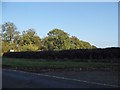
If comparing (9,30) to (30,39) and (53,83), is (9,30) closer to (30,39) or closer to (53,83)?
(30,39)

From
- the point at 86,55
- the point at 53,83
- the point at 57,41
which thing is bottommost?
the point at 53,83

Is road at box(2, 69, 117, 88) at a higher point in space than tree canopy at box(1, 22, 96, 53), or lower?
lower

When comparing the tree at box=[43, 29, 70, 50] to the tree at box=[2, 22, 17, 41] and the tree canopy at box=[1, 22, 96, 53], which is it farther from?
the tree at box=[2, 22, 17, 41]

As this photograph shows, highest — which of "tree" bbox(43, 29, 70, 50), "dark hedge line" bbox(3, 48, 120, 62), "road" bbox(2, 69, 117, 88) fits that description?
"tree" bbox(43, 29, 70, 50)

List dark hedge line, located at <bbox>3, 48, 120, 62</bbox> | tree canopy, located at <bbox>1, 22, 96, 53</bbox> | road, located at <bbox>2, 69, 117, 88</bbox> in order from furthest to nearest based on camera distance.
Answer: tree canopy, located at <bbox>1, 22, 96, 53</bbox>, dark hedge line, located at <bbox>3, 48, 120, 62</bbox>, road, located at <bbox>2, 69, 117, 88</bbox>

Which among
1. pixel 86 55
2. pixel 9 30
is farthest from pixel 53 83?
pixel 9 30

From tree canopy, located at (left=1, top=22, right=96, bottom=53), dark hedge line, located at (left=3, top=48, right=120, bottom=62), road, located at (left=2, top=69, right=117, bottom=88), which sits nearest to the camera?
road, located at (left=2, top=69, right=117, bottom=88)

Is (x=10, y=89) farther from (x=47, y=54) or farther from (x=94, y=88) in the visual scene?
(x=47, y=54)

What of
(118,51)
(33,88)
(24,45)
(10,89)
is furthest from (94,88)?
(24,45)

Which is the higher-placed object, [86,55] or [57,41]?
[57,41]

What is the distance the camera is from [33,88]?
12.9 m

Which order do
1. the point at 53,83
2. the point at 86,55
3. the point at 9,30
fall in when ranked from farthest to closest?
1. the point at 9,30
2. the point at 86,55
3. the point at 53,83

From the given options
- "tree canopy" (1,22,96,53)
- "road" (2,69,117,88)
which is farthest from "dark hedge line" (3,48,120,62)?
"tree canopy" (1,22,96,53)

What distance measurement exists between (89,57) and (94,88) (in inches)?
1073
